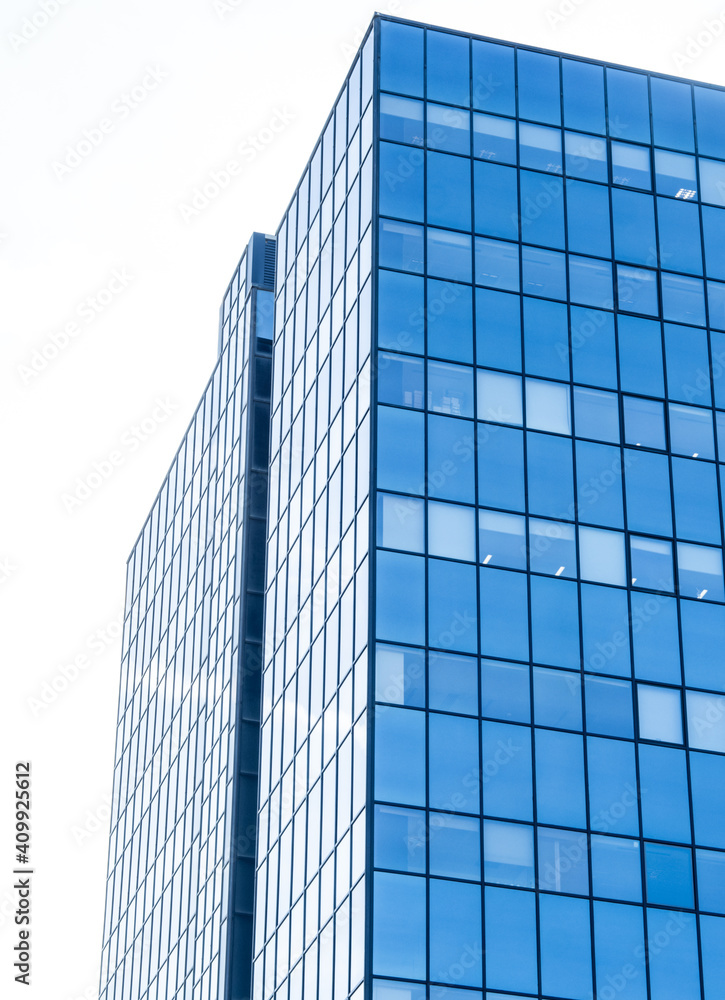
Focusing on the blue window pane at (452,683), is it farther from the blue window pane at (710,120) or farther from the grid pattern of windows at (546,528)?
the blue window pane at (710,120)

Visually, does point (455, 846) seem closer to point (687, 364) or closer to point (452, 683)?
point (452, 683)

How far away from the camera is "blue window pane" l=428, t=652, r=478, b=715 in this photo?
44750 millimetres

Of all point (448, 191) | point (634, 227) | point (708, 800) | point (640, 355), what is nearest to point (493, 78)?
point (448, 191)

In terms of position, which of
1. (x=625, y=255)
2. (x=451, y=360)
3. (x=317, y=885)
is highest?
(x=625, y=255)

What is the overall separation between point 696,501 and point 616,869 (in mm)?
11223

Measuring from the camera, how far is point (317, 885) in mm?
46750

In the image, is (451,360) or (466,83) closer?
(451,360)

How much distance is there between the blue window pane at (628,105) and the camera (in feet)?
180

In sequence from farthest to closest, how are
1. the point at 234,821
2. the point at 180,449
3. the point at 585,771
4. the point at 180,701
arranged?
the point at 180,449
the point at 180,701
the point at 234,821
the point at 585,771

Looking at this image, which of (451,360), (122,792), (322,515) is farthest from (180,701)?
(451,360)

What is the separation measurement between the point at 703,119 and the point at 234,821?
2761 centimetres

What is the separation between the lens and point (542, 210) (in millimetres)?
52375

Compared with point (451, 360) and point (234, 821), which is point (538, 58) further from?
point (234, 821)

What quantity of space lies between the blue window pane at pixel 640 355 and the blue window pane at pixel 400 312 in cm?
618
